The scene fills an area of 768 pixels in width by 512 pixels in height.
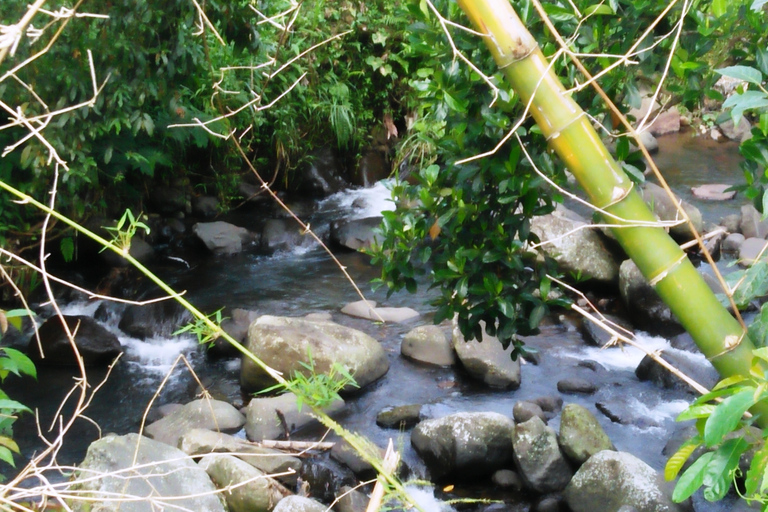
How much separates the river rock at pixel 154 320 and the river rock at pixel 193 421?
1566 millimetres

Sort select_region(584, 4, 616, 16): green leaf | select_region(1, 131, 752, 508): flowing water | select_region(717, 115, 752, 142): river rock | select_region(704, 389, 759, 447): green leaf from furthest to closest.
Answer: select_region(717, 115, 752, 142): river rock, select_region(1, 131, 752, 508): flowing water, select_region(584, 4, 616, 16): green leaf, select_region(704, 389, 759, 447): green leaf

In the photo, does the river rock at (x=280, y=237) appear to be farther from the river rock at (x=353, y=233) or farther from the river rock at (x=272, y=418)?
the river rock at (x=272, y=418)

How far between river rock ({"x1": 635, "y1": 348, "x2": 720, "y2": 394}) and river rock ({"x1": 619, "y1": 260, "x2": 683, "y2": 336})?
58 centimetres

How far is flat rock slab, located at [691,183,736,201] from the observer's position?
884 cm

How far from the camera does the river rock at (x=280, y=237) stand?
852cm

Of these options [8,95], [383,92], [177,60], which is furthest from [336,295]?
[383,92]

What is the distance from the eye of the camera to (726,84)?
12.7 m

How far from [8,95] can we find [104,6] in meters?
0.91

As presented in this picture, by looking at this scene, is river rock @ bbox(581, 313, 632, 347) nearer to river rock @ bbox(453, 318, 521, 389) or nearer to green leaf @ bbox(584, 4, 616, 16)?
river rock @ bbox(453, 318, 521, 389)

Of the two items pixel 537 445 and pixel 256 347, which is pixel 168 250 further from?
pixel 537 445

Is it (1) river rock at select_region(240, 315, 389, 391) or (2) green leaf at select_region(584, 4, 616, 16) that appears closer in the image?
(2) green leaf at select_region(584, 4, 616, 16)

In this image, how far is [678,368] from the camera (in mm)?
5324

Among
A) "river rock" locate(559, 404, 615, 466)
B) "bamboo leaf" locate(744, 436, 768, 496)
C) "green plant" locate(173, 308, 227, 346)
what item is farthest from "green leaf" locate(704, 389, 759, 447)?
"river rock" locate(559, 404, 615, 466)

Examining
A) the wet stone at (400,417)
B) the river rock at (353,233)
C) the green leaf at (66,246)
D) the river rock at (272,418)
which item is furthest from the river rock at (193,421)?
the river rock at (353,233)
